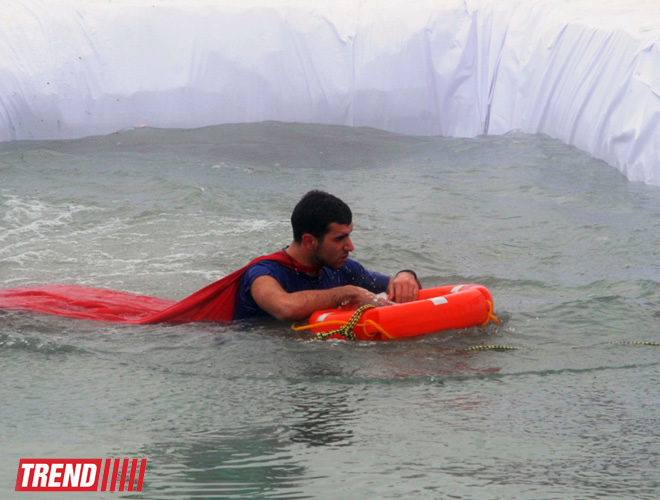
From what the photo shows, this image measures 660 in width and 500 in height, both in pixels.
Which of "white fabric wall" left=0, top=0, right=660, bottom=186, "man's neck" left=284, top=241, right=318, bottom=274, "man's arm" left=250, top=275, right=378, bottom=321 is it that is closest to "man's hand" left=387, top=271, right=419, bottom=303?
"man's arm" left=250, top=275, right=378, bottom=321

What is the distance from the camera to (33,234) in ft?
23.6

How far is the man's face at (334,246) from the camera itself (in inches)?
166

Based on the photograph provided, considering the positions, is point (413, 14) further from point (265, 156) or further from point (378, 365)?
point (378, 365)

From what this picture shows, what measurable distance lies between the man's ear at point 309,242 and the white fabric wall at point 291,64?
5817mm

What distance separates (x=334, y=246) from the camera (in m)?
4.23

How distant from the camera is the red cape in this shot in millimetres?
4441

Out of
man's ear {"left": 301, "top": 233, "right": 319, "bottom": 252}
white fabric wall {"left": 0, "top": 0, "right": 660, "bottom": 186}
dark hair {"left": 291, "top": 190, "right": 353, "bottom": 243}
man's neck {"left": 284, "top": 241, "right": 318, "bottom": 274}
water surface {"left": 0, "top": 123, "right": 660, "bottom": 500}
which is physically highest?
white fabric wall {"left": 0, "top": 0, "right": 660, "bottom": 186}

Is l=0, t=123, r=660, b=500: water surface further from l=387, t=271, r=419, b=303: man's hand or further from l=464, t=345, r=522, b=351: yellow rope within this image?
l=387, t=271, r=419, b=303: man's hand

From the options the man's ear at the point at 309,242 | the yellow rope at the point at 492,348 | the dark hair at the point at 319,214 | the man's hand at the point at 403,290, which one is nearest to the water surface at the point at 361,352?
the yellow rope at the point at 492,348

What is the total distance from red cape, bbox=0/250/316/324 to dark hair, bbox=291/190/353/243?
24 centimetres

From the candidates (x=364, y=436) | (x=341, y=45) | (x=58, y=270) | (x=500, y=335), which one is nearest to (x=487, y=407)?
(x=364, y=436)

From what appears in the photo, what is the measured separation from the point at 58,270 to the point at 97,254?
0.45 m

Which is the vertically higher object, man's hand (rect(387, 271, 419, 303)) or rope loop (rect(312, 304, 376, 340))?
man's hand (rect(387, 271, 419, 303))

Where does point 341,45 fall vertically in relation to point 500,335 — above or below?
above
